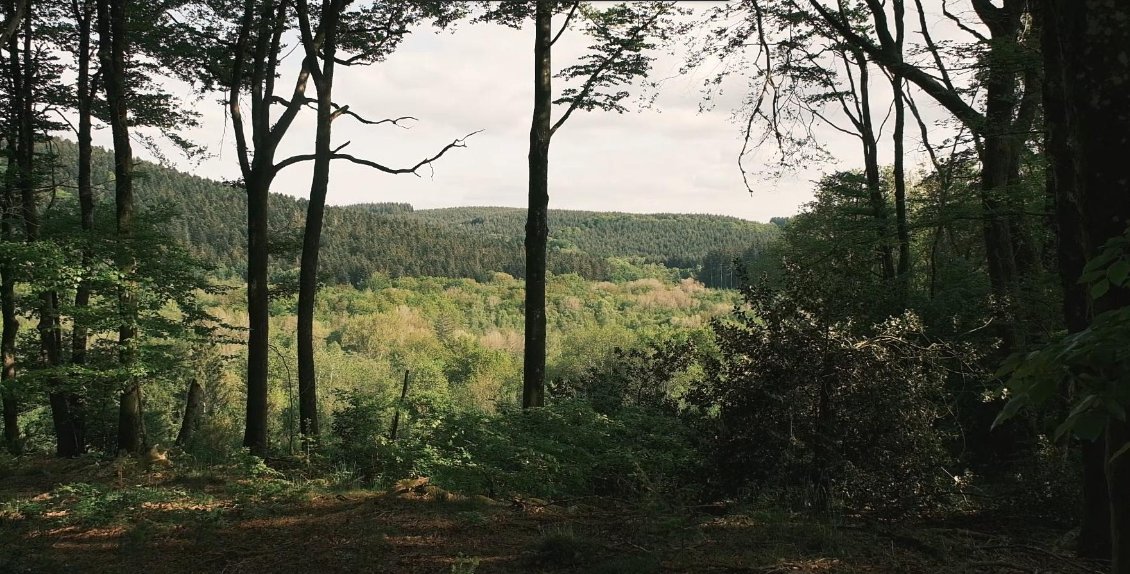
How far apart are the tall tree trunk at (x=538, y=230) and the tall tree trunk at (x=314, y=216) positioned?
4097mm

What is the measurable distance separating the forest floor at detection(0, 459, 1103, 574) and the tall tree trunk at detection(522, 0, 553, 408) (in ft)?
13.6

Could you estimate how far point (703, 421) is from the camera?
652 cm

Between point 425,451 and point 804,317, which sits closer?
point 804,317

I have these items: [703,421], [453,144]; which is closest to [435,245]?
[453,144]

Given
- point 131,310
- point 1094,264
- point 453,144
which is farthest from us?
point 453,144

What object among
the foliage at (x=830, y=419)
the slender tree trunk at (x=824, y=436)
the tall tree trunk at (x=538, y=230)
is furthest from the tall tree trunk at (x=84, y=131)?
the slender tree trunk at (x=824, y=436)

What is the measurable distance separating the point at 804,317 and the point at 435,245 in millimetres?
113797

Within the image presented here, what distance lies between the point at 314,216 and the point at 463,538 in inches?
352

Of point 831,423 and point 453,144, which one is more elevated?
point 453,144

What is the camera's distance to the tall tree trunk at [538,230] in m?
10.7

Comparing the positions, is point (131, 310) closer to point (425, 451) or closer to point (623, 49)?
point (425, 451)

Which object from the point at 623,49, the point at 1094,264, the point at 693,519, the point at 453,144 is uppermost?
the point at 623,49

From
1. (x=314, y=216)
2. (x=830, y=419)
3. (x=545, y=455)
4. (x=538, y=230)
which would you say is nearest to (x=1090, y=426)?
(x=830, y=419)

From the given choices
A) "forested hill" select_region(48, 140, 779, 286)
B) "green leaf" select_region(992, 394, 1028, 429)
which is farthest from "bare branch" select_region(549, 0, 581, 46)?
"forested hill" select_region(48, 140, 779, 286)
